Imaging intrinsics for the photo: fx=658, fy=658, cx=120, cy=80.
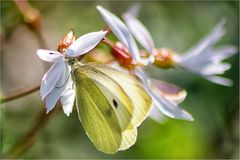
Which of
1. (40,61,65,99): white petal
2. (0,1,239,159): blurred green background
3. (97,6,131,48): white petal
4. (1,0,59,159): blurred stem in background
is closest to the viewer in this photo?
(40,61,65,99): white petal

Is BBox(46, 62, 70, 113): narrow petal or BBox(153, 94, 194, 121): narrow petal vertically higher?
BBox(46, 62, 70, 113): narrow petal

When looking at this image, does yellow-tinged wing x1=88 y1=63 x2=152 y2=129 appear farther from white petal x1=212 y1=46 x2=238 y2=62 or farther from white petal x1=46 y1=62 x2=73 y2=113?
white petal x1=212 y1=46 x2=238 y2=62

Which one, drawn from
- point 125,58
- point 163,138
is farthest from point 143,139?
point 125,58

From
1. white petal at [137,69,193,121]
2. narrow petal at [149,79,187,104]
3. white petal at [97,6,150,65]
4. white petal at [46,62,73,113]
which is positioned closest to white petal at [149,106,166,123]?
narrow petal at [149,79,187,104]

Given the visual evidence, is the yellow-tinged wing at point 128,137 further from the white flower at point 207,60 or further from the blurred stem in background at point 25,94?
→ the white flower at point 207,60

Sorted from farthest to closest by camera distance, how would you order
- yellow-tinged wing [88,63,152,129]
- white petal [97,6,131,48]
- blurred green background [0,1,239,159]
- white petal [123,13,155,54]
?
blurred green background [0,1,239,159] < white petal [123,13,155,54] < white petal [97,6,131,48] < yellow-tinged wing [88,63,152,129]

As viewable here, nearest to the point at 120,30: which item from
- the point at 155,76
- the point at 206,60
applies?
the point at 206,60

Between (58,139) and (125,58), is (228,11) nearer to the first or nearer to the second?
(58,139)
